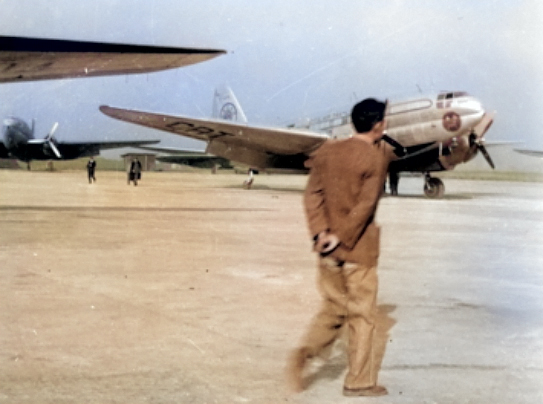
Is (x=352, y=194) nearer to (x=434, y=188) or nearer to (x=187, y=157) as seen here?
(x=434, y=188)

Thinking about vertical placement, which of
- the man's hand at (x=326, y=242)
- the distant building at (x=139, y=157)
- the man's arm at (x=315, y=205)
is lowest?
the distant building at (x=139, y=157)

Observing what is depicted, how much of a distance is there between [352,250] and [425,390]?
78 centimetres

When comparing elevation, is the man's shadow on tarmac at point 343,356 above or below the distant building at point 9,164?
above

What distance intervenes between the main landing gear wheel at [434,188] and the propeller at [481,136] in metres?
1.96

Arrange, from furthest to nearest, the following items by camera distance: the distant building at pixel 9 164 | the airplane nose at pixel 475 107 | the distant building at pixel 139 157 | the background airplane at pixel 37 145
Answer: the distant building at pixel 9 164 < the background airplane at pixel 37 145 < the distant building at pixel 139 157 < the airplane nose at pixel 475 107

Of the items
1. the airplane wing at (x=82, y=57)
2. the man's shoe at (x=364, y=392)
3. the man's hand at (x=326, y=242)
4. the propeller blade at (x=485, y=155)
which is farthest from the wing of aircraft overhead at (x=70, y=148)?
the man's shoe at (x=364, y=392)

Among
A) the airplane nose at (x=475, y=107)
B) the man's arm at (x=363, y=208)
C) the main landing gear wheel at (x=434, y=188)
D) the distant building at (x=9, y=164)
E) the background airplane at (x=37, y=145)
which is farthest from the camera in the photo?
the distant building at (x=9, y=164)

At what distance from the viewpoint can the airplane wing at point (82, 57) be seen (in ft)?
34.1

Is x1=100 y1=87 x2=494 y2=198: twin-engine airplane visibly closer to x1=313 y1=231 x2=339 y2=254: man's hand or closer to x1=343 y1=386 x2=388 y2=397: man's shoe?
x1=313 y1=231 x2=339 y2=254: man's hand

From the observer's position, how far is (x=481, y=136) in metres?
20.4

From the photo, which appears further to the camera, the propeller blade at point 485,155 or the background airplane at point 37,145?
the background airplane at point 37,145

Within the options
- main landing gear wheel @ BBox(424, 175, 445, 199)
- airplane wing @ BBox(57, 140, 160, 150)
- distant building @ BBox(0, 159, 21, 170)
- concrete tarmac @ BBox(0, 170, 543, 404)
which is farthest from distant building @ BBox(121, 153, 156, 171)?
concrete tarmac @ BBox(0, 170, 543, 404)

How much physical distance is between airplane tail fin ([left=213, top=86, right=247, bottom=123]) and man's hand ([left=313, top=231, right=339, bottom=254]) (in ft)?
97.9

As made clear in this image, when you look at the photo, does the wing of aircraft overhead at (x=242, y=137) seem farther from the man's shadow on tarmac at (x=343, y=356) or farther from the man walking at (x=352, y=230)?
the man walking at (x=352, y=230)
